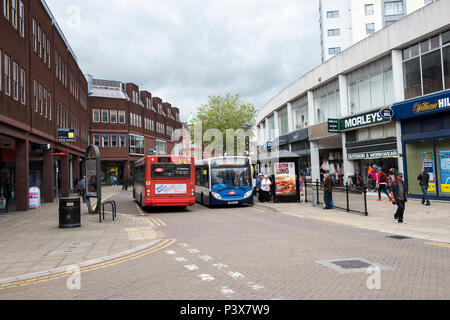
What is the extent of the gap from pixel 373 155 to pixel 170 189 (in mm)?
12415

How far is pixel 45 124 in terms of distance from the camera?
984 inches

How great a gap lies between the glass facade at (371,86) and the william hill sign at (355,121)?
2.54 feet

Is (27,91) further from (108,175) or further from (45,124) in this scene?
(108,175)

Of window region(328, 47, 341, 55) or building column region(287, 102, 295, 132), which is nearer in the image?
building column region(287, 102, 295, 132)

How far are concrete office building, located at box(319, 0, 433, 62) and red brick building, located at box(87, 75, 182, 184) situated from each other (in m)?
30.4

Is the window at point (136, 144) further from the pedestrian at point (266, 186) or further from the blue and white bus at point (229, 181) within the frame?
the blue and white bus at point (229, 181)

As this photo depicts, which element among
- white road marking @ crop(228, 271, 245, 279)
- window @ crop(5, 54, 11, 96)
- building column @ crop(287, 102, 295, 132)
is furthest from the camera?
building column @ crop(287, 102, 295, 132)

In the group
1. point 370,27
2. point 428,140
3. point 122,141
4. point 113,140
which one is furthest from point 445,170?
point 113,140

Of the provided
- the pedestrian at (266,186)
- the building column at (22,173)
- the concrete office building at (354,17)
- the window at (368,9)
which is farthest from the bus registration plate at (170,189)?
the window at (368,9)

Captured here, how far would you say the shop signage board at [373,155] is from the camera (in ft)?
71.3

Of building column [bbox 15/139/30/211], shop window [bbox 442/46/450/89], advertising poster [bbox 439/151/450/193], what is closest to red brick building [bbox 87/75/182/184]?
building column [bbox 15/139/30/211]

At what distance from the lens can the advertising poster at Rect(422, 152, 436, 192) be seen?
19234 millimetres

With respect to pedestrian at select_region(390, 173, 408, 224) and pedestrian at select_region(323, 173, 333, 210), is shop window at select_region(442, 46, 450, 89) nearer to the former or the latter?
pedestrian at select_region(323, 173, 333, 210)
